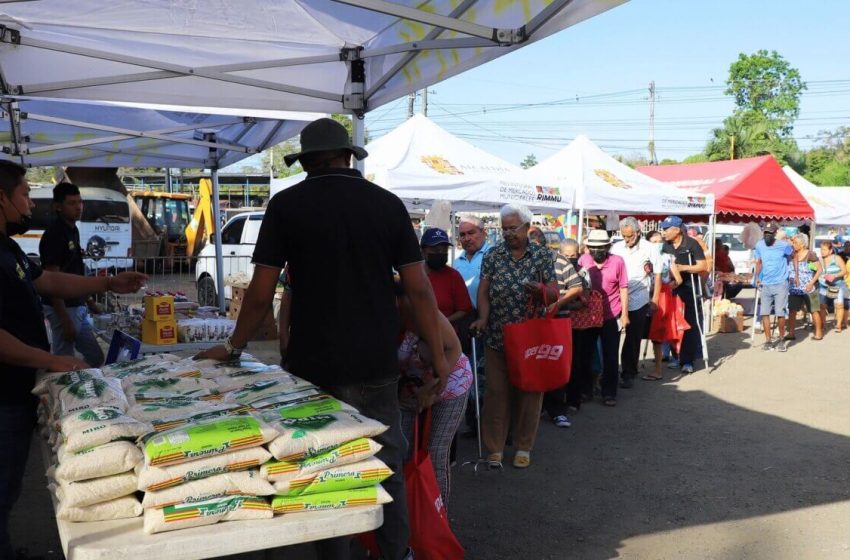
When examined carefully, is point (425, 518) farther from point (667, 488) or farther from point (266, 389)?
point (667, 488)

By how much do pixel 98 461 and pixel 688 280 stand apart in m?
9.18

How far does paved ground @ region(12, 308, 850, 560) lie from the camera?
459 centimetres

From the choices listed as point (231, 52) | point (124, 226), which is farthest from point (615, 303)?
point (124, 226)

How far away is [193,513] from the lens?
218 centimetres

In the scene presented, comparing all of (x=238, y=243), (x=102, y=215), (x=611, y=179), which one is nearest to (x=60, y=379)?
(x=611, y=179)

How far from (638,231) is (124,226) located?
1761cm

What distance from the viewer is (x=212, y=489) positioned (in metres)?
2.24

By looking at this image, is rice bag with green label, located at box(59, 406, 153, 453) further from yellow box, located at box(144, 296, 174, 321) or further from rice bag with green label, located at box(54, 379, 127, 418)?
yellow box, located at box(144, 296, 174, 321)

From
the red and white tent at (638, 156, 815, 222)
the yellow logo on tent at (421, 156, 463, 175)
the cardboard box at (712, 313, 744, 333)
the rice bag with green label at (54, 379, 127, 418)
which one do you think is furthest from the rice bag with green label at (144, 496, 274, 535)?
the red and white tent at (638, 156, 815, 222)

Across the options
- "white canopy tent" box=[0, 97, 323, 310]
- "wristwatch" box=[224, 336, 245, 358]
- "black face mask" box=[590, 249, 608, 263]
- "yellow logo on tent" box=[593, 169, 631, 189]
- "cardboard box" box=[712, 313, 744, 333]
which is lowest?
"cardboard box" box=[712, 313, 744, 333]

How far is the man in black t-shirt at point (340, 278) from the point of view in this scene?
3076mm

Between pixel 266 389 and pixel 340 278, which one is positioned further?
pixel 340 278

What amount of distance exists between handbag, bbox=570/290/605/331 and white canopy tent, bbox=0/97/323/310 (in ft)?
10.9

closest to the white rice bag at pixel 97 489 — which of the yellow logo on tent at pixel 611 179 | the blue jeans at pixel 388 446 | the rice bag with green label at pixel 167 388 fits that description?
the rice bag with green label at pixel 167 388
